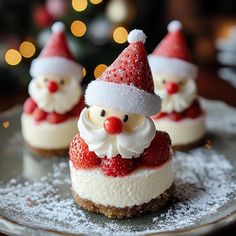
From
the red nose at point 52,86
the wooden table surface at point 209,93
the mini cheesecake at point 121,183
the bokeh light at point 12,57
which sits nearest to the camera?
the mini cheesecake at point 121,183

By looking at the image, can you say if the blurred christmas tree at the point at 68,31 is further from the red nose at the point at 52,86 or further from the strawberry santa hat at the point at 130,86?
the strawberry santa hat at the point at 130,86

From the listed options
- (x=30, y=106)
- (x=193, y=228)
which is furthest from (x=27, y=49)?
(x=193, y=228)

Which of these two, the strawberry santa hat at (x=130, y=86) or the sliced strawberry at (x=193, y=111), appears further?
the sliced strawberry at (x=193, y=111)

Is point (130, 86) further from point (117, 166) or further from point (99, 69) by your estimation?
point (99, 69)

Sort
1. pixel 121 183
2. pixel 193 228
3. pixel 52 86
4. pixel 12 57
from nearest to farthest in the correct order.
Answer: pixel 193 228 < pixel 121 183 < pixel 52 86 < pixel 12 57

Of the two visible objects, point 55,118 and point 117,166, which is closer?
point 117,166

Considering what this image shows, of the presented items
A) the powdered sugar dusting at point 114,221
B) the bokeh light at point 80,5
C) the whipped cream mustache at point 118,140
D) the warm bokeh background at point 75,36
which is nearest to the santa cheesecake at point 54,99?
the powdered sugar dusting at point 114,221

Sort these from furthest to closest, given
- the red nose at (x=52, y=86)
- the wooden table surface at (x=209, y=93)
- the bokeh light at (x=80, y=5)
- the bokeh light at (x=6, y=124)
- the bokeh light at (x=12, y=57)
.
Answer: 1. the bokeh light at (x=12, y=57)
2. the bokeh light at (x=80, y=5)
3. the wooden table surface at (x=209, y=93)
4. the bokeh light at (x=6, y=124)
5. the red nose at (x=52, y=86)
